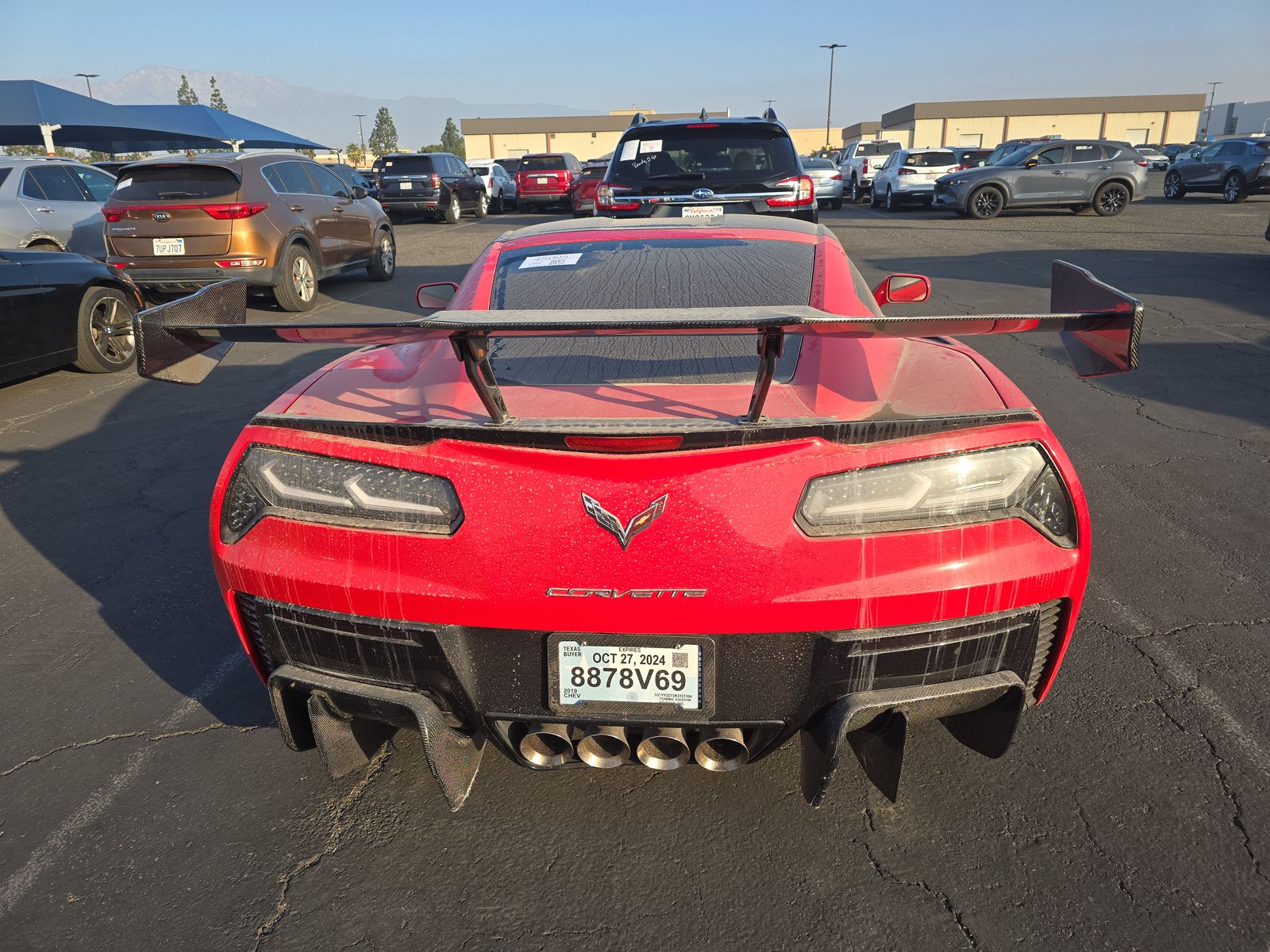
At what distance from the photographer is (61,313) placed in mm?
6559

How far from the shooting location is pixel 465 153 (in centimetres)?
8512

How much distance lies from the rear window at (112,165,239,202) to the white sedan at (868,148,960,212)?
1691 centimetres

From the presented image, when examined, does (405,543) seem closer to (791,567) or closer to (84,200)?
(791,567)

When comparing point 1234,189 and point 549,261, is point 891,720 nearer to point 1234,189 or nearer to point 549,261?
point 549,261

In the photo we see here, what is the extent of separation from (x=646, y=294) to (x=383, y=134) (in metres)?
127

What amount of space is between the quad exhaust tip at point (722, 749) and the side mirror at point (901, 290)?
6.27 feet

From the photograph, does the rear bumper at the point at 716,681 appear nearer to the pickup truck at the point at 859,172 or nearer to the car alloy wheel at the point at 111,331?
the car alloy wheel at the point at 111,331

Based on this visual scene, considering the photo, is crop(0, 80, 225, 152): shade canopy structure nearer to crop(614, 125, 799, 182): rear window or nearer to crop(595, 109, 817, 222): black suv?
crop(595, 109, 817, 222): black suv

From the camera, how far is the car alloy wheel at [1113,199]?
18594 millimetres

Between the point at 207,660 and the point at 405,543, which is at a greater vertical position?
the point at 405,543

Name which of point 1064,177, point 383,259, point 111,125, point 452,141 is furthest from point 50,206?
point 452,141

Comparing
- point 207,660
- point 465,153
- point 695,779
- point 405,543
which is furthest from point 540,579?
point 465,153

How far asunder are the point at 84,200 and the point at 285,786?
38.2 ft

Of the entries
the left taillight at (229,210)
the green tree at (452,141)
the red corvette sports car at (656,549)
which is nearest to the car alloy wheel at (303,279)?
the left taillight at (229,210)
